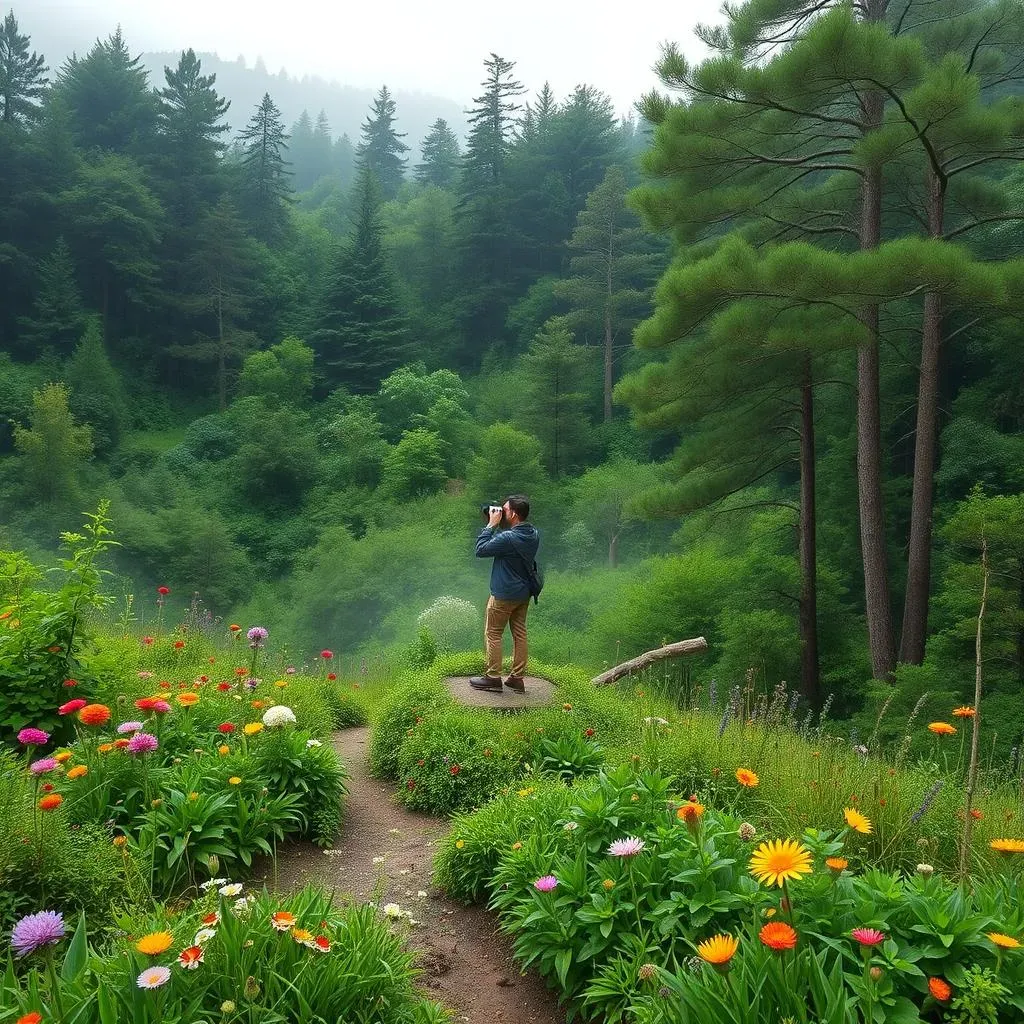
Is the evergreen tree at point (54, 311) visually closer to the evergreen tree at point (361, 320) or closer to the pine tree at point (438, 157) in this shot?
the evergreen tree at point (361, 320)

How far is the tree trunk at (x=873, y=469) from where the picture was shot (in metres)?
9.52

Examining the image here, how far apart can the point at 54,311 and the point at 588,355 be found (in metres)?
24.1

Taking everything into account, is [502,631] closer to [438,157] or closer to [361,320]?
[361,320]

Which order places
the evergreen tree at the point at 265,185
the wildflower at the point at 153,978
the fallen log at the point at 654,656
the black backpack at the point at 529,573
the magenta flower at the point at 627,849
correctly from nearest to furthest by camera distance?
the wildflower at the point at 153,978 → the magenta flower at the point at 627,849 → the black backpack at the point at 529,573 → the fallen log at the point at 654,656 → the evergreen tree at the point at 265,185

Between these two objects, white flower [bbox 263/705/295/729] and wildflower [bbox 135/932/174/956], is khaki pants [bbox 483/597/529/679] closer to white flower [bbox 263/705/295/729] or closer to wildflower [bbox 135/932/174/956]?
white flower [bbox 263/705/295/729]

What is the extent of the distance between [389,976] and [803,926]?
121 centimetres

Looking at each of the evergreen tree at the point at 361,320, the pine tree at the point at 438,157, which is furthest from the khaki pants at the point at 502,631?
the pine tree at the point at 438,157

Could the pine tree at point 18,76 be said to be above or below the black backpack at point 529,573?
above

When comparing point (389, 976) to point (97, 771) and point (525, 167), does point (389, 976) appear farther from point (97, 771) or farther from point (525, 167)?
point (525, 167)

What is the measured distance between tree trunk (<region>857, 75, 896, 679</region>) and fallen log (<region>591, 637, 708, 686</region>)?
344 cm

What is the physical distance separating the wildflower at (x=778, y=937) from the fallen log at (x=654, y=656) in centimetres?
540

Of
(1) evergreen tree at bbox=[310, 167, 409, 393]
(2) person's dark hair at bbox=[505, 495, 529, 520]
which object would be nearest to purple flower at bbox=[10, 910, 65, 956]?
(2) person's dark hair at bbox=[505, 495, 529, 520]

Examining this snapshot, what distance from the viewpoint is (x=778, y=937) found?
59.7 inches

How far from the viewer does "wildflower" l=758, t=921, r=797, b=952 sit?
4.90 ft
